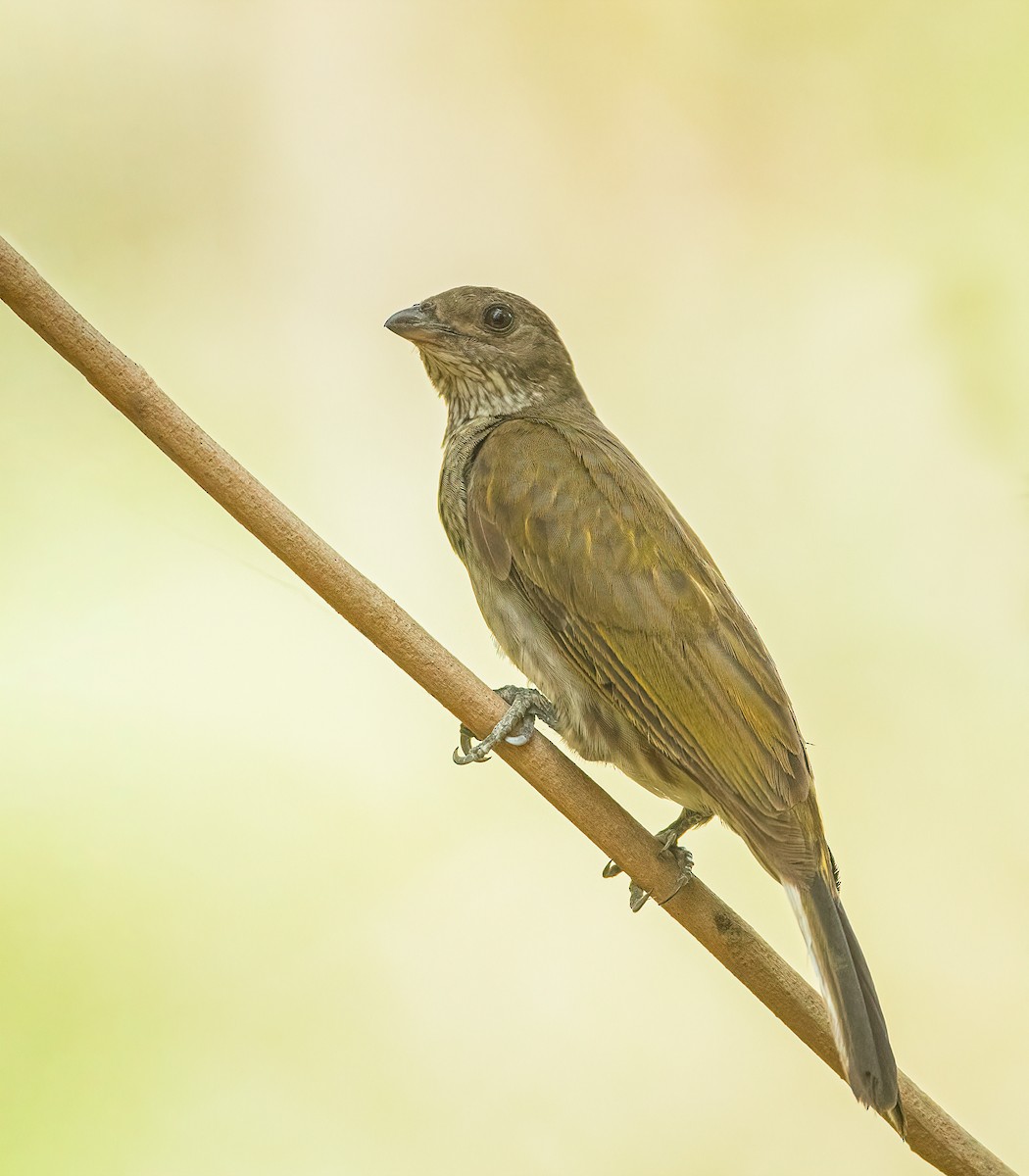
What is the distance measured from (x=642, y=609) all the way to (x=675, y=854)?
43cm

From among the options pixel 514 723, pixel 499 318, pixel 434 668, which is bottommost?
pixel 434 668

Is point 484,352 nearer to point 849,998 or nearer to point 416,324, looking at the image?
point 416,324

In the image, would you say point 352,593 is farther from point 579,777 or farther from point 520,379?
point 520,379

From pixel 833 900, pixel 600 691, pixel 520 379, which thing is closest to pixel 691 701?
pixel 600 691

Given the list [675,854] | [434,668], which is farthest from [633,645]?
[434,668]

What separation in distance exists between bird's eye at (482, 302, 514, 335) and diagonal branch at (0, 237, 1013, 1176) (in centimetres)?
108

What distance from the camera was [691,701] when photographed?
2.19m

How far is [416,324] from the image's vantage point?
2713mm

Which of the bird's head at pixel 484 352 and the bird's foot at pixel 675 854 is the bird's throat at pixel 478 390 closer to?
the bird's head at pixel 484 352

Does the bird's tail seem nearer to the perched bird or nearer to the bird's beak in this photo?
the perched bird

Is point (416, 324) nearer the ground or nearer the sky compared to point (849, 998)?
nearer the sky

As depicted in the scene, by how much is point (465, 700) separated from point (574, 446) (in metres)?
0.73

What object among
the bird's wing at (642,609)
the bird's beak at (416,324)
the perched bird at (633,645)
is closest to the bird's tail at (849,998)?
the perched bird at (633,645)

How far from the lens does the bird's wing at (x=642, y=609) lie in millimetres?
2156
